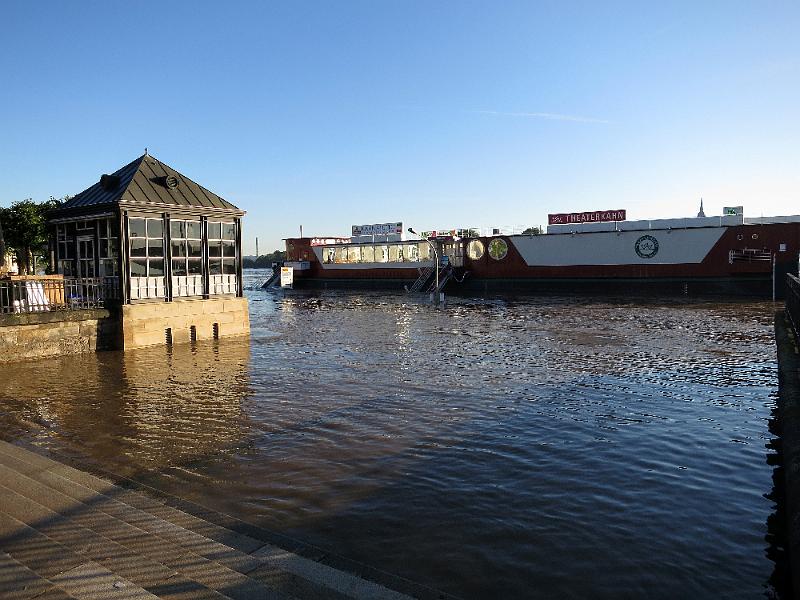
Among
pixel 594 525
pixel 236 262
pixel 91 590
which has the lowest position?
pixel 594 525

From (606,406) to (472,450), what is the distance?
3.76 meters

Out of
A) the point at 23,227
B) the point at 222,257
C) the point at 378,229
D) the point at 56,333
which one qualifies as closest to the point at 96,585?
the point at 56,333

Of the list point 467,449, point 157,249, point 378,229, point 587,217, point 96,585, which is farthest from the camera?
point 378,229

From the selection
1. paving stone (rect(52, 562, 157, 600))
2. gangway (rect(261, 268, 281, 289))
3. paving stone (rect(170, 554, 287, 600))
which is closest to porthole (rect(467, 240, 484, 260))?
gangway (rect(261, 268, 281, 289))

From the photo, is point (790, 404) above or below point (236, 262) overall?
below

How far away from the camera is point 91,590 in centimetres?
418

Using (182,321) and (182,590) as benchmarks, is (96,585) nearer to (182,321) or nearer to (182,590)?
(182,590)

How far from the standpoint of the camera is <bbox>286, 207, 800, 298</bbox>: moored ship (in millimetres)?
43969

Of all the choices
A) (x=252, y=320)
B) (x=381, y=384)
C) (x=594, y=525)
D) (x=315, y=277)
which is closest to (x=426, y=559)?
(x=594, y=525)

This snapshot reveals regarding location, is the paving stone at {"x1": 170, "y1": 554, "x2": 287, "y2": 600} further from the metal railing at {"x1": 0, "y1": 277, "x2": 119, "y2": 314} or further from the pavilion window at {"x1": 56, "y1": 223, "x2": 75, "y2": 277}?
the pavilion window at {"x1": 56, "y1": 223, "x2": 75, "y2": 277}

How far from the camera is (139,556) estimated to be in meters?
4.72

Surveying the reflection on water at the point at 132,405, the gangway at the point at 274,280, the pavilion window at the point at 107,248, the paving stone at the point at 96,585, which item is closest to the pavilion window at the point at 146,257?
the pavilion window at the point at 107,248

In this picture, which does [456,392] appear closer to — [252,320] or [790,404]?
[790,404]

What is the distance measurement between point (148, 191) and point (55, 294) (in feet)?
13.9
